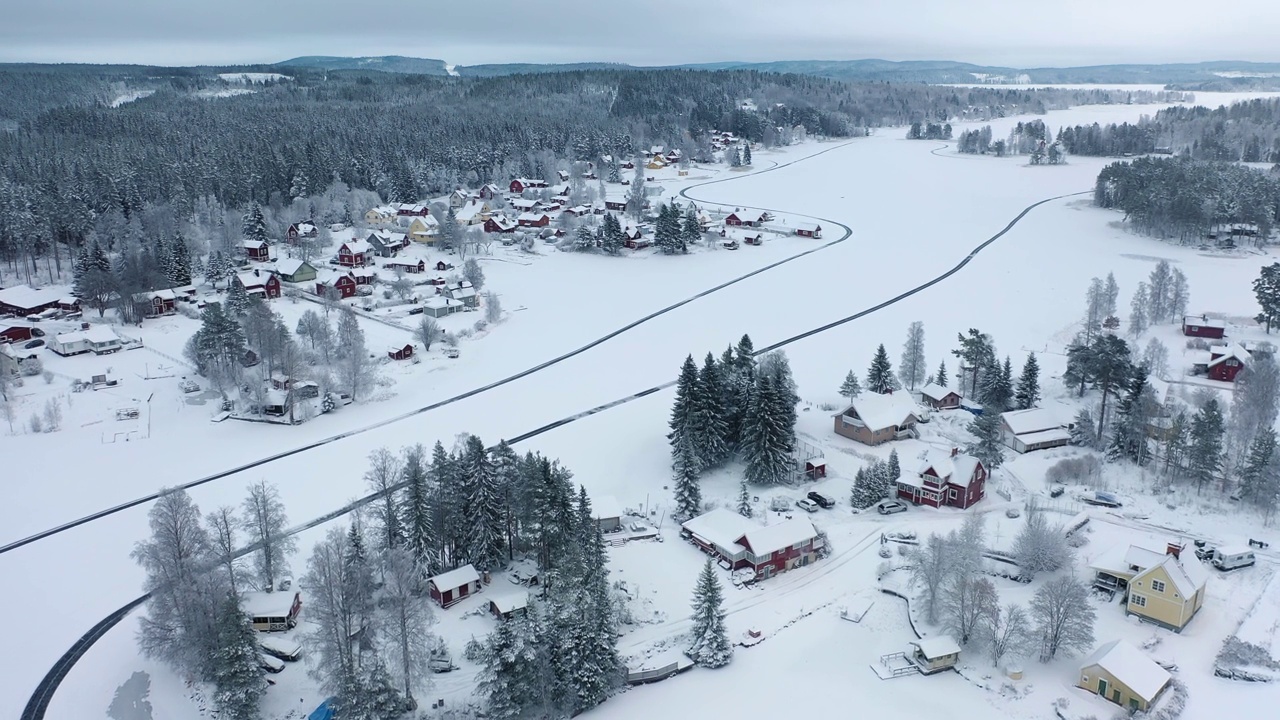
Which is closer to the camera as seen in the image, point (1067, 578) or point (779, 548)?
point (1067, 578)

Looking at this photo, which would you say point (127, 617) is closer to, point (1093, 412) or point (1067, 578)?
point (1067, 578)

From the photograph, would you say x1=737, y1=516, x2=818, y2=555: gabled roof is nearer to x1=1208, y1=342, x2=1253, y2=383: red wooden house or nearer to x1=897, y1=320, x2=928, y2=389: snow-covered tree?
x1=897, y1=320, x2=928, y2=389: snow-covered tree

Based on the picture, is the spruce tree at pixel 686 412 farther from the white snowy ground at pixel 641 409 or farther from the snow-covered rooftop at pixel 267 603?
the snow-covered rooftop at pixel 267 603

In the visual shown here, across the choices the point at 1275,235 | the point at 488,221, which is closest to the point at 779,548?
the point at 488,221

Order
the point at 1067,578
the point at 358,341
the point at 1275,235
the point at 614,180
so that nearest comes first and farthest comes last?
1. the point at 1067,578
2. the point at 358,341
3. the point at 1275,235
4. the point at 614,180

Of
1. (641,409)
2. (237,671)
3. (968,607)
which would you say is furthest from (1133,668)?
(641,409)

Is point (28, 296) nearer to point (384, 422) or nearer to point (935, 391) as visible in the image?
point (384, 422)
